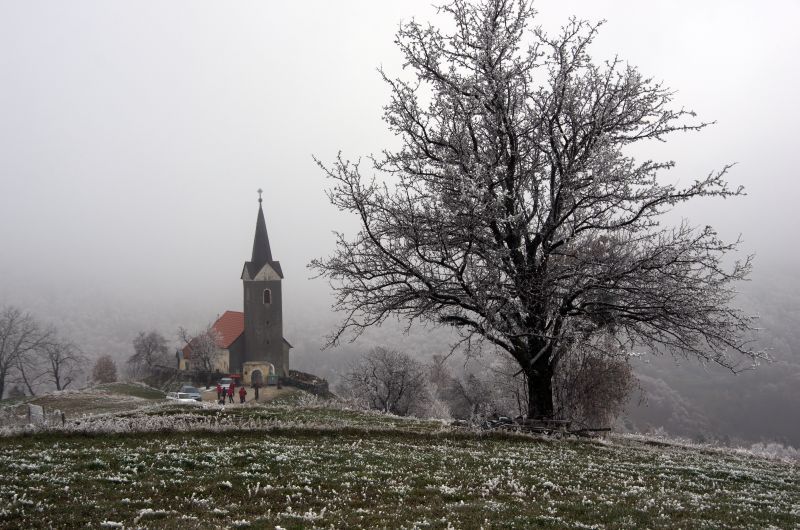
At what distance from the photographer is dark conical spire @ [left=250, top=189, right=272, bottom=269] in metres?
104

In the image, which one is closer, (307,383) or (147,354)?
(307,383)

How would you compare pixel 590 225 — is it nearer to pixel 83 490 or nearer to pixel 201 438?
pixel 201 438

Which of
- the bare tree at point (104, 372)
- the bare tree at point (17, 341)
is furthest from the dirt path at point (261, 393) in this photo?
the bare tree at point (104, 372)

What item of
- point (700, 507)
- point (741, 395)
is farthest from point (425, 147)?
point (741, 395)

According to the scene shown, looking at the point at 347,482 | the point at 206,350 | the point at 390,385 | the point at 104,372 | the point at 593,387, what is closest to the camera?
the point at 347,482

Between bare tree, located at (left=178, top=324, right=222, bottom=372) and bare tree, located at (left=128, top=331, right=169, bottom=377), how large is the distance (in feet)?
78.3

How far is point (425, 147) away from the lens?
23547 mm

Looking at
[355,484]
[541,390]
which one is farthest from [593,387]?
[355,484]

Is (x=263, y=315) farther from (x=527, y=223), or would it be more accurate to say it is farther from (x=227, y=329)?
(x=527, y=223)

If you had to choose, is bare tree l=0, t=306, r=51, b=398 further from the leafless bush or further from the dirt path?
the leafless bush

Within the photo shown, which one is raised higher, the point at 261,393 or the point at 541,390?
the point at 541,390

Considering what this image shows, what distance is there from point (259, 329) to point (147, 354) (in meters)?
36.6

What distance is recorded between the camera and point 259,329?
103 meters

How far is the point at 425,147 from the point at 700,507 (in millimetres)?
16137
